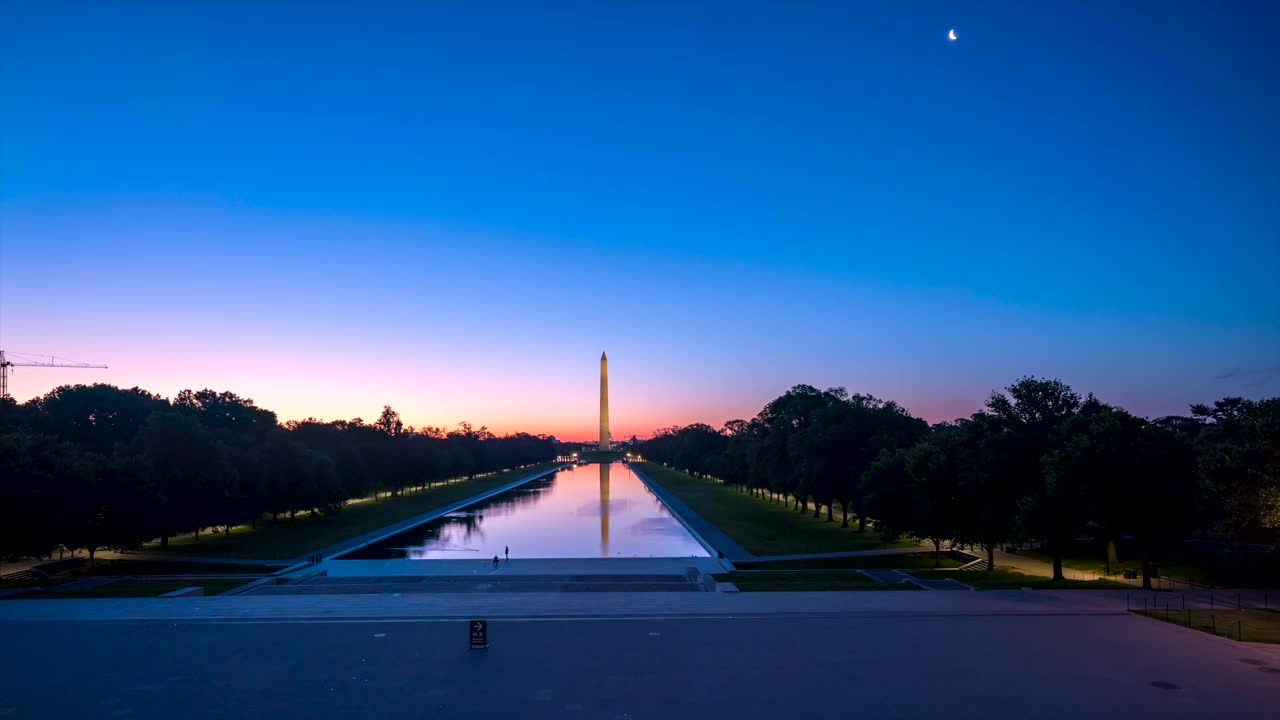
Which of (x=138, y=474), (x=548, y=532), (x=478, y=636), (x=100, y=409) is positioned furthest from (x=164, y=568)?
(x=100, y=409)

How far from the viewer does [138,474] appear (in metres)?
53.2

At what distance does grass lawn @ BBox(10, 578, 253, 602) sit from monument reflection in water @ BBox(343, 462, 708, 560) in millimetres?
13706

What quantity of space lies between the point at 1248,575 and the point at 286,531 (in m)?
68.0

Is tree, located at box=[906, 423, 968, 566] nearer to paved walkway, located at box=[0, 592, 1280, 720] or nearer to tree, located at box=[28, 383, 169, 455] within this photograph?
paved walkway, located at box=[0, 592, 1280, 720]

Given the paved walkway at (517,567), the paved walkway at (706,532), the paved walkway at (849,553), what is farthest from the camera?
the paved walkway at (706,532)

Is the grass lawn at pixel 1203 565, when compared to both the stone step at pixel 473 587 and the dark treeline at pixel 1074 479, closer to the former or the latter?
the dark treeline at pixel 1074 479

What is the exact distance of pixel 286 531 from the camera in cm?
6781

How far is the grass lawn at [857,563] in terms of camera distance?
45928mm

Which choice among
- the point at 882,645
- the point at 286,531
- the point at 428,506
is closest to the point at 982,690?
the point at 882,645

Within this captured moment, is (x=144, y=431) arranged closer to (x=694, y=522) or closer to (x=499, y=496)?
(x=694, y=522)

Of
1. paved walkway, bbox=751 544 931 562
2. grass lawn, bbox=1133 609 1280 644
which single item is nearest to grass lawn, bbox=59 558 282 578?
paved walkway, bbox=751 544 931 562

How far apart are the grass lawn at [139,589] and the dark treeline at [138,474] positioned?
735 centimetres

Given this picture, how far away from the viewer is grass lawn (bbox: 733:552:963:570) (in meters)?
45.9

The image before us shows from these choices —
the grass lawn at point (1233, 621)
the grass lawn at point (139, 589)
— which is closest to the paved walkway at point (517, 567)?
the grass lawn at point (139, 589)
